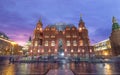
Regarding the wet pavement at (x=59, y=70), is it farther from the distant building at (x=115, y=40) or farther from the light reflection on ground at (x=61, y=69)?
the distant building at (x=115, y=40)

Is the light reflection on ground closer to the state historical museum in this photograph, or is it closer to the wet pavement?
the wet pavement

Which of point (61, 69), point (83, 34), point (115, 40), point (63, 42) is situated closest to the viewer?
point (61, 69)

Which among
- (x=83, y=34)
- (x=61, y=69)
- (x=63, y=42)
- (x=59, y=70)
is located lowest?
(x=61, y=69)

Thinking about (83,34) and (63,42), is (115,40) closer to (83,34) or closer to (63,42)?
(83,34)

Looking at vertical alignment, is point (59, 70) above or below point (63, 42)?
below

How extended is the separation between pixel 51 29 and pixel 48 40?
28.4ft

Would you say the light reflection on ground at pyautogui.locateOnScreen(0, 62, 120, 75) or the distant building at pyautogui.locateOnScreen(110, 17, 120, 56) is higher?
the distant building at pyautogui.locateOnScreen(110, 17, 120, 56)

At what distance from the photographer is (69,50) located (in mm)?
86500

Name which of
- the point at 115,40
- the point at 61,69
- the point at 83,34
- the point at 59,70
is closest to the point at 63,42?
the point at 83,34

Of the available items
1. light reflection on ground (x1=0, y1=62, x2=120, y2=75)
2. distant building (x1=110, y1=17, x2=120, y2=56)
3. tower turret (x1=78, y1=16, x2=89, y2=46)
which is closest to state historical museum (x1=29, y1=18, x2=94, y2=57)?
tower turret (x1=78, y1=16, x2=89, y2=46)

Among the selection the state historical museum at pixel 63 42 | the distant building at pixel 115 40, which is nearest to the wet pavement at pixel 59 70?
the state historical museum at pixel 63 42

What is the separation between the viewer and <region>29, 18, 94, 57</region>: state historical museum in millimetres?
85625

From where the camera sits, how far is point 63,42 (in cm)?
8881

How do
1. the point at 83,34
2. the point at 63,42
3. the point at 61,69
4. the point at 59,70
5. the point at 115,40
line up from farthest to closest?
the point at 115,40, the point at 83,34, the point at 63,42, the point at 61,69, the point at 59,70
